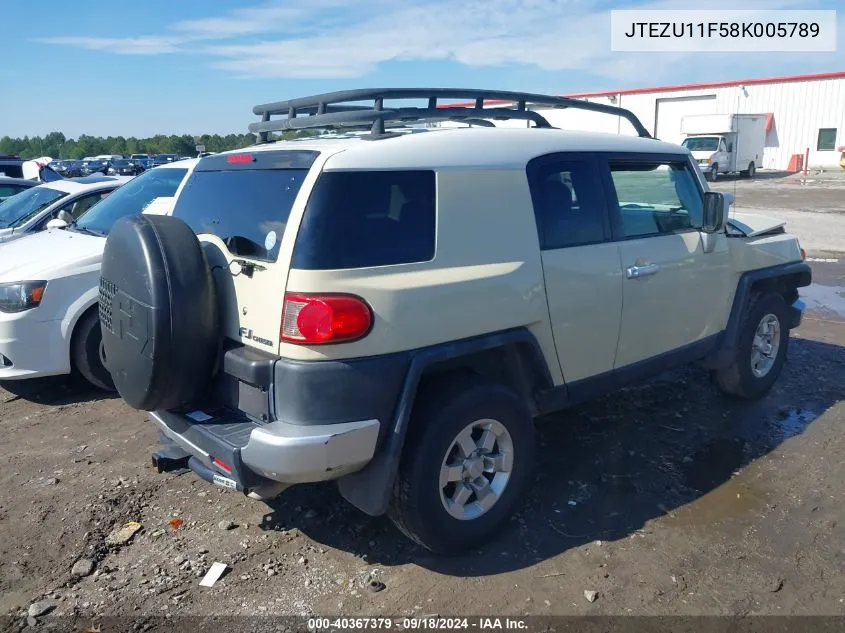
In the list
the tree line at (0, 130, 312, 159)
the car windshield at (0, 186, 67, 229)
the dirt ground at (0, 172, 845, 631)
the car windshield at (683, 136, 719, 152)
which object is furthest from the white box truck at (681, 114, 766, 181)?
the tree line at (0, 130, 312, 159)

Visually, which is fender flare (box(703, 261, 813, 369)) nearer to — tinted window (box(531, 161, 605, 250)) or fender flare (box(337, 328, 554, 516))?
tinted window (box(531, 161, 605, 250))

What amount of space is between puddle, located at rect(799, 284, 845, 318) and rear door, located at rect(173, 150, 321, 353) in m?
7.11

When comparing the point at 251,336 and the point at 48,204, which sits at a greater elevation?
the point at 48,204

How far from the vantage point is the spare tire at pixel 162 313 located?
299 cm

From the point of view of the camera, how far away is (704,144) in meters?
32.4

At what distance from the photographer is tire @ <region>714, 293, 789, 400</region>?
5.01 metres

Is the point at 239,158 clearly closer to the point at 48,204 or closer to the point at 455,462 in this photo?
the point at 455,462

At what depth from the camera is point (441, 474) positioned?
10.5 feet

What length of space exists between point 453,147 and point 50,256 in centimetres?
Result: 374

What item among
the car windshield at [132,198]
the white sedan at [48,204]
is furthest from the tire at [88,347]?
the white sedan at [48,204]

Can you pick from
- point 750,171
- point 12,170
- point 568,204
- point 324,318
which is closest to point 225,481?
point 324,318

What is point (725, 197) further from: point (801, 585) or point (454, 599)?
Answer: point (454, 599)

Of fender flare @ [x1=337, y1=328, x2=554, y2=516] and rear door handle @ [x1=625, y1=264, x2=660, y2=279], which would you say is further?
rear door handle @ [x1=625, y1=264, x2=660, y2=279]

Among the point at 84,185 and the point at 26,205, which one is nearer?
the point at 84,185
